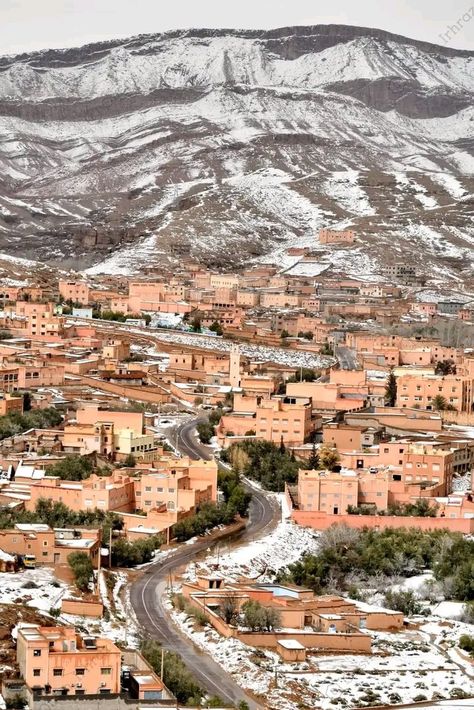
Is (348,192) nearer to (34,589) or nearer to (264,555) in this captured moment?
(264,555)

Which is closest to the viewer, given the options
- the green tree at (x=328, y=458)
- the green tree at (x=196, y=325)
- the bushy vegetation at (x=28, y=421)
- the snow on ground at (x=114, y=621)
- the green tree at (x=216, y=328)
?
the snow on ground at (x=114, y=621)

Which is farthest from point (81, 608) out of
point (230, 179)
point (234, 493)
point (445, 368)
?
point (230, 179)

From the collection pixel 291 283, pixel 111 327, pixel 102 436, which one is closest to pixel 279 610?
pixel 102 436

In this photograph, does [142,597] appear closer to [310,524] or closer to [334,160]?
[310,524]

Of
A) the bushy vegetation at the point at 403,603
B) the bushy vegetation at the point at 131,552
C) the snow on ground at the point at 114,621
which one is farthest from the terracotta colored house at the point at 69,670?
the bushy vegetation at the point at 403,603

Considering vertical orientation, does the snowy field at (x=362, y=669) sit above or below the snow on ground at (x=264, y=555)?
below

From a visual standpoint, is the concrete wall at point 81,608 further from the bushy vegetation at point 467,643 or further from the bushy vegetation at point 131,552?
the bushy vegetation at point 467,643
